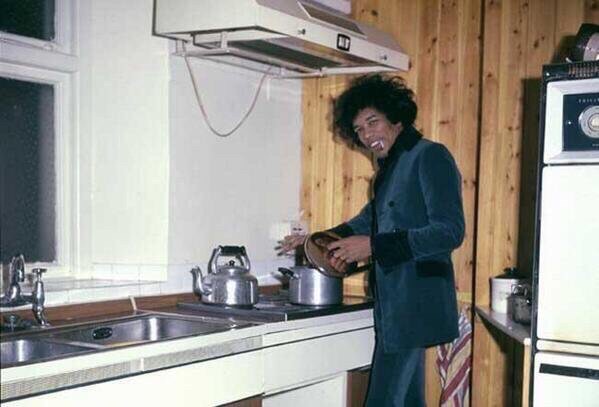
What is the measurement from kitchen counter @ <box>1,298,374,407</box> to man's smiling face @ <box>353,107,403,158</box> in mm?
685

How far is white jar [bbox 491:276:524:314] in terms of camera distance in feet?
10.6

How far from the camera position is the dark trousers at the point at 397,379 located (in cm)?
298

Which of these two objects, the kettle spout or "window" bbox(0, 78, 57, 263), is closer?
"window" bbox(0, 78, 57, 263)

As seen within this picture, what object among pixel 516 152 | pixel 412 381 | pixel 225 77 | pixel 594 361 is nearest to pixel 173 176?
pixel 225 77

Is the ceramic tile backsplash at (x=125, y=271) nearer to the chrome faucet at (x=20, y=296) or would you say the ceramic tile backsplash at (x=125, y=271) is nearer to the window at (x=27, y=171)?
the window at (x=27, y=171)

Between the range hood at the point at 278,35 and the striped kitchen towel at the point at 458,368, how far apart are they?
121 cm

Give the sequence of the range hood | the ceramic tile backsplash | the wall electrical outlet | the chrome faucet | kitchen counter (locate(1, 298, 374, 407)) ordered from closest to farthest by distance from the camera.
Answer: kitchen counter (locate(1, 298, 374, 407)) → the chrome faucet → the range hood → the ceramic tile backsplash → the wall electrical outlet

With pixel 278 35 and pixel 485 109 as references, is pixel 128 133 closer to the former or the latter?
pixel 278 35

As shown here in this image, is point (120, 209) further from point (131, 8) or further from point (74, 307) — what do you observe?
point (131, 8)

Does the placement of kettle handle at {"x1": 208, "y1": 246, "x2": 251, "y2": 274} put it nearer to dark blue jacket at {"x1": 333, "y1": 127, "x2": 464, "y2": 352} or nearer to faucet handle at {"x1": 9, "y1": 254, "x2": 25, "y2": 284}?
dark blue jacket at {"x1": 333, "y1": 127, "x2": 464, "y2": 352}

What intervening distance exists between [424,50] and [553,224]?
1239 mm

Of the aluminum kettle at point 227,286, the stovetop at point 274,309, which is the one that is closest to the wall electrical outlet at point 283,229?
the stovetop at point 274,309

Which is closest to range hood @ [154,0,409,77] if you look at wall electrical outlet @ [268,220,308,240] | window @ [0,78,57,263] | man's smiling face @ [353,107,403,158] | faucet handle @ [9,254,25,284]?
man's smiling face @ [353,107,403,158]

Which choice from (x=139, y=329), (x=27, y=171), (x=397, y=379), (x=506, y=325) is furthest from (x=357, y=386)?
(x=27, y=171)
